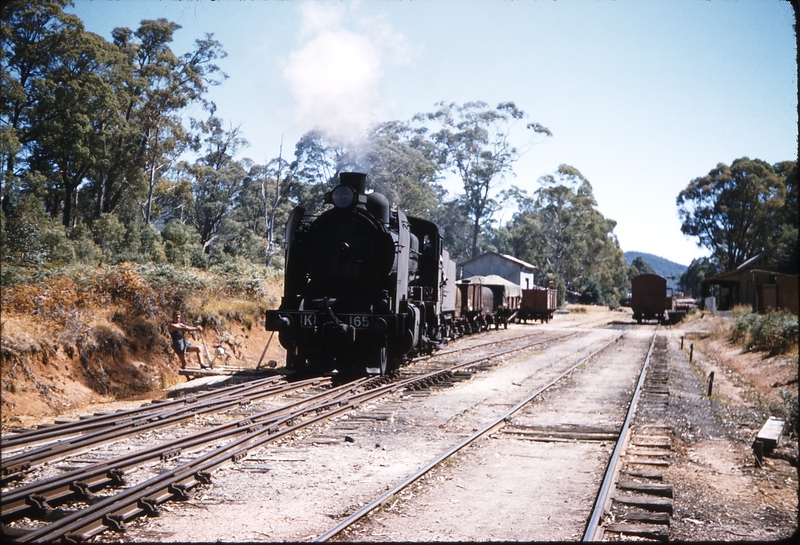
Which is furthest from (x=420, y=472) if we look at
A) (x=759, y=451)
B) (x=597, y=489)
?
(x=759, y=451)

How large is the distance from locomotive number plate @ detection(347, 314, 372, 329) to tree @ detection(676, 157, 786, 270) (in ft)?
140

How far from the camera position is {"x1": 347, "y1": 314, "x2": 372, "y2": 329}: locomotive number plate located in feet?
36.0

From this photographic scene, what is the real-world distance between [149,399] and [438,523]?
786 cm

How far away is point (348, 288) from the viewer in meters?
11.6

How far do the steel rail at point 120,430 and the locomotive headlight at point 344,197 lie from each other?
3.39 m

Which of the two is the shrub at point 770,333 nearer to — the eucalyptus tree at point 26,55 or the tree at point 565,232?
the eucalyptus tree at point 26,55

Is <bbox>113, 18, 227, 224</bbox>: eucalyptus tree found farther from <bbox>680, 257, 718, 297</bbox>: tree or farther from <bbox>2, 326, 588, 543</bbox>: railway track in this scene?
<bbox>680, 257, 718, 297</bbox>: tree

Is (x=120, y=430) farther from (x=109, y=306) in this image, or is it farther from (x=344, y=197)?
(x=109, y=306)

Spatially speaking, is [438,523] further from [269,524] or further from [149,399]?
[149,399]

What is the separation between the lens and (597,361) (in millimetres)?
19031

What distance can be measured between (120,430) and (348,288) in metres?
4.70

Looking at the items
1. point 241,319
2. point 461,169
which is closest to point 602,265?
point 461,169

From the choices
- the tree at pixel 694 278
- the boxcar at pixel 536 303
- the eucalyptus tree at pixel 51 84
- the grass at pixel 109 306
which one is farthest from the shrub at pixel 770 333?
the tree at pixel 694 278

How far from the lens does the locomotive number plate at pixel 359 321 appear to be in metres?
11.0
